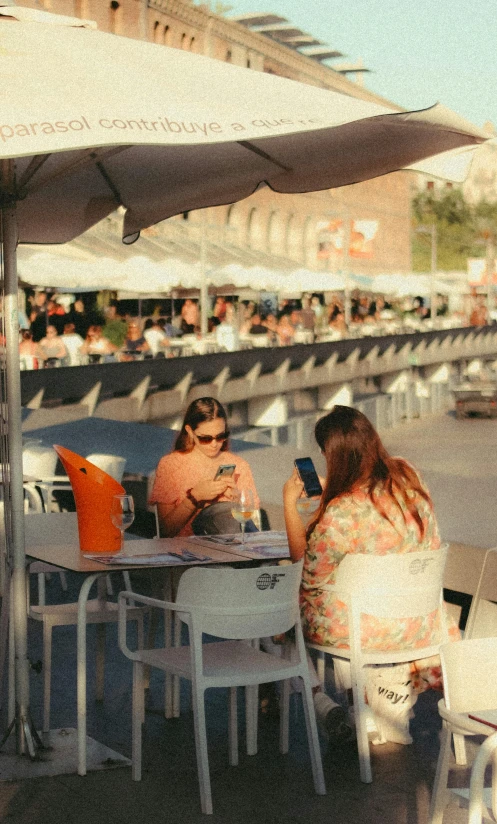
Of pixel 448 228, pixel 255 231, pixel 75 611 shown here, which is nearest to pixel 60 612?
pixel 75 611

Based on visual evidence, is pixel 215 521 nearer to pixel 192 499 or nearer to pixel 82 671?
pixel 192 499

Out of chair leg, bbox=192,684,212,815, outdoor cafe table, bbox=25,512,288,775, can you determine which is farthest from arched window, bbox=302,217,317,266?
chair leg, bbox=192,684,212,815

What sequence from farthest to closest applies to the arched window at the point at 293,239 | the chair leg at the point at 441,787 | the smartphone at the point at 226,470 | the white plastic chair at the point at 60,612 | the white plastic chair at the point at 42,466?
the arched window at the point at 293,239 < the white plastic chair at the point at 42,466 < the smartphone at the point at 226,470 < the white plastic chair at the point at 60,612 < the chair leg at the point at 441,787

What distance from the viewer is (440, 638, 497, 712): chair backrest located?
10.8 feet

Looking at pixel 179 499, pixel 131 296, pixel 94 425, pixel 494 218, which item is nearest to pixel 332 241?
pixel 131 296

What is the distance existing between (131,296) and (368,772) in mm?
34199

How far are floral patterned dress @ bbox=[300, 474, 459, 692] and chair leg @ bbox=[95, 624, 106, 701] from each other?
1.08 metres

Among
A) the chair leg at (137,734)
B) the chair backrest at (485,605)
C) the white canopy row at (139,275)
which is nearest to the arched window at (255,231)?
the white canopy row at (139,275)

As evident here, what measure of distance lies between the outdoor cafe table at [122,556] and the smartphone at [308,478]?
27 cm

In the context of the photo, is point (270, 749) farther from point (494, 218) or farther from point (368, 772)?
→ point (494, 218)

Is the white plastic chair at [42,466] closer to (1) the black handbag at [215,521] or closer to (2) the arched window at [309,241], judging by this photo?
(1) the black handbag at [215,521]

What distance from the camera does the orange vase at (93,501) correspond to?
5.11 meters

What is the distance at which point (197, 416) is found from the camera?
6.09m

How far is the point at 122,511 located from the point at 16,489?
43 centimetres
